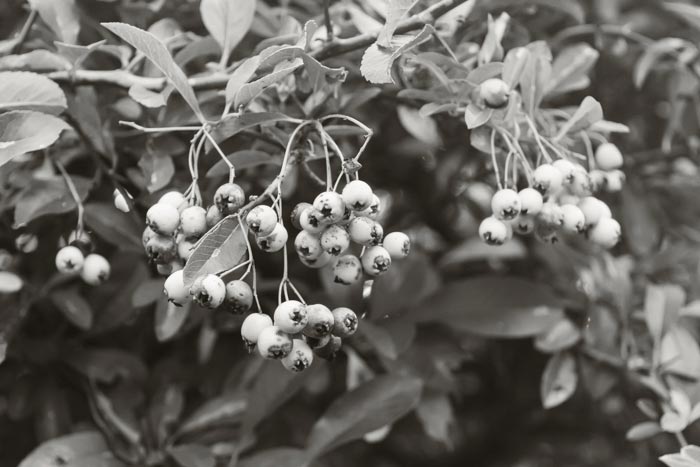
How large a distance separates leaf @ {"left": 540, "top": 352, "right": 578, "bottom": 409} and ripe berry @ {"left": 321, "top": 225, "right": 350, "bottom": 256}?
546mm

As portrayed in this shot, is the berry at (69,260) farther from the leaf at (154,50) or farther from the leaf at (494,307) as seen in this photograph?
the leaf at (494,307)

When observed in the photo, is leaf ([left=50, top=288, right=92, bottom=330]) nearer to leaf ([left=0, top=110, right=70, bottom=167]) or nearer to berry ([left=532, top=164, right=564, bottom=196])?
leaf ([left=0, top=110, right=70, bottom=167])

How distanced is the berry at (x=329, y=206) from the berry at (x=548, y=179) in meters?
0.26

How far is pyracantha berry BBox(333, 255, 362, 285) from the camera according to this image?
0.81 meters

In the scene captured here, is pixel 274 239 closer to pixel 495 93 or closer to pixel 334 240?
pixel 334 240

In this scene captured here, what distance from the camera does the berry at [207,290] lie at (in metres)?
0.73

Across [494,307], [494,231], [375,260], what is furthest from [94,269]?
[494,307]

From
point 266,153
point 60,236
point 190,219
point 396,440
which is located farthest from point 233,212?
point 396,440

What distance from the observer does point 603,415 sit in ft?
5.28

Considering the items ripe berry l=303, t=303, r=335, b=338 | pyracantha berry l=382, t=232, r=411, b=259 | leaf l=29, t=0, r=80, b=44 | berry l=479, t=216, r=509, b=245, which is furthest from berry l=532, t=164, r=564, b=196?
leaf l=29, t=0, r=80, b=44

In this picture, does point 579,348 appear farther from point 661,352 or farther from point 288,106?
point 288,106

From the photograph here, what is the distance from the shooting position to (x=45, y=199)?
98 cm

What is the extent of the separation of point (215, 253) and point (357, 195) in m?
0.15

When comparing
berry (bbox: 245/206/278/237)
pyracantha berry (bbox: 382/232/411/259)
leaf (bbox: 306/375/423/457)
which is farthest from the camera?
leaf (bbox: 306/375/423/457)
